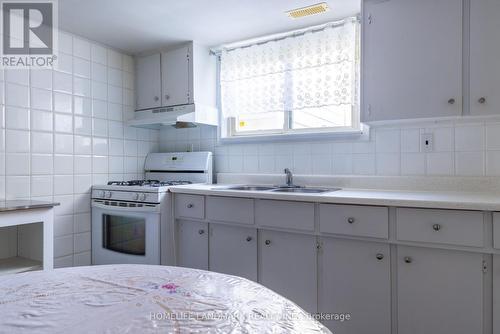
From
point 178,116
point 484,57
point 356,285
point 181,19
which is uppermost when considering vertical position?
point 181,19

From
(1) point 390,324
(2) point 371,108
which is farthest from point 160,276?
(2) point 371,108

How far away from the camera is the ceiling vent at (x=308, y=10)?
218cm

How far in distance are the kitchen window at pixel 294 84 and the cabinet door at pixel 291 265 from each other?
99cm

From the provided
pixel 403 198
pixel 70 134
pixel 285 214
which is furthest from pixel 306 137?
pixel 70 134

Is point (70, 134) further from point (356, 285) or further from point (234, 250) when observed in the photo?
point (356, 285)

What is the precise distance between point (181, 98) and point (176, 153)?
562mm

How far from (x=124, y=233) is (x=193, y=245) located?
25.2 inches

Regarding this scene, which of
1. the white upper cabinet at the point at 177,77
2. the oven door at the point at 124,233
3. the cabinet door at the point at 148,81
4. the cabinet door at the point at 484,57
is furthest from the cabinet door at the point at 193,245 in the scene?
the cabinet door at the point at 484,57

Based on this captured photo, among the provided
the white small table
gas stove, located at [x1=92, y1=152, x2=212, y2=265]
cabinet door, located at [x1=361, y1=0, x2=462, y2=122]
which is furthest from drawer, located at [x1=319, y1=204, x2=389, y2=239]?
the white small table

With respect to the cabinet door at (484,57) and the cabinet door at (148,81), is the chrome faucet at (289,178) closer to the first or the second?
the cabinet door at (484,57)

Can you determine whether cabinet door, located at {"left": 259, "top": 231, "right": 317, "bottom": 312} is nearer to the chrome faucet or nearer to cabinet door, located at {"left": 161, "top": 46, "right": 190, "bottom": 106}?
the chrome faucet

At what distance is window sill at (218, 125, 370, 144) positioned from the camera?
2.37 m

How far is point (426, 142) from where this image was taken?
7.03 feet

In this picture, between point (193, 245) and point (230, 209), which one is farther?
point (193, 245)
